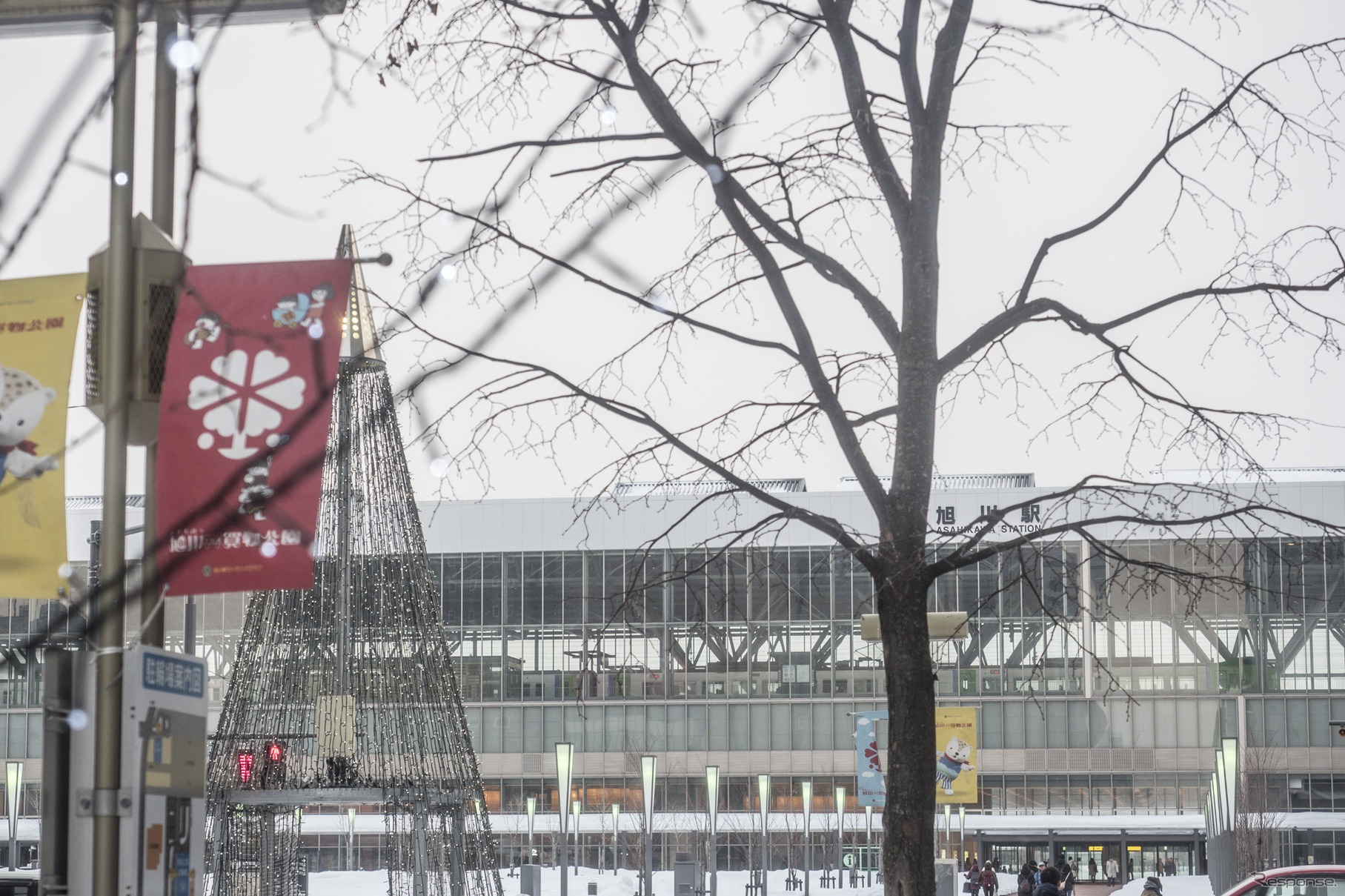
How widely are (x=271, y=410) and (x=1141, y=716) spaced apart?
206 feet

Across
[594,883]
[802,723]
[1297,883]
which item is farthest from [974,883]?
[1297,883]

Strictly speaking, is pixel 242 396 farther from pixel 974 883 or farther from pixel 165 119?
pixel 974 883

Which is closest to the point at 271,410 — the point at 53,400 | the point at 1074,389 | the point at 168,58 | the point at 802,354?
the point at 53,400

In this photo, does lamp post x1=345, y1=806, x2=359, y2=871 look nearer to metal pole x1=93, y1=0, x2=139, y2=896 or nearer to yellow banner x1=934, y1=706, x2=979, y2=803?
yellow banner x1=934, y1=706, x2=979, y2=803

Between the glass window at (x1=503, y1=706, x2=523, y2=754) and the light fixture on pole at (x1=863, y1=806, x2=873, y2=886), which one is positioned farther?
the glass window at (x1=503, y1=706, x2=523, y2=754)

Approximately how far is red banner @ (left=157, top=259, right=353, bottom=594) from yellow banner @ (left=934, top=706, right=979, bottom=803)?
1769cm

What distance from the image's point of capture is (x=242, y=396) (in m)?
5.57

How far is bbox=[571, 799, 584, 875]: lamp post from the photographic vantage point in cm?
5956

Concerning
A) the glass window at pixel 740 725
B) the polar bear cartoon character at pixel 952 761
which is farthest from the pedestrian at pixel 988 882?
the glass window at pixel 740 725

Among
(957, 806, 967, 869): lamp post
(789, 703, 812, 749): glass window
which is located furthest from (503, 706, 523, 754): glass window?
(957, 806, 967, 869): lamp post

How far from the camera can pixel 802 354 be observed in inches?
319

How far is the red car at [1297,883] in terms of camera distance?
15.1m

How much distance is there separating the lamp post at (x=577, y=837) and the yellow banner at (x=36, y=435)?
5211 centimetres

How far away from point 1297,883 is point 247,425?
13120 mm
